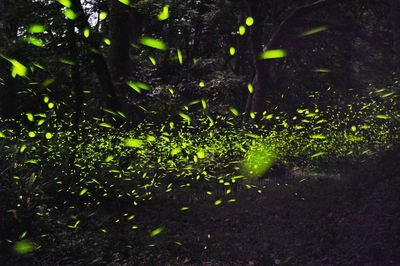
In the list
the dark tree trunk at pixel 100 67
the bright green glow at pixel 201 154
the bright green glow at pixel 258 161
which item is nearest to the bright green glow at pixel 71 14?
the dark tree trunk at pixel 100 67

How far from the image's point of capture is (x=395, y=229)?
6.25 meters

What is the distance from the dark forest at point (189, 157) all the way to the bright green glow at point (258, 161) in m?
0.04

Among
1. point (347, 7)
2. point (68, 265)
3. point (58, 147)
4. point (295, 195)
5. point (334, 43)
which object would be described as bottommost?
point (295, 195)

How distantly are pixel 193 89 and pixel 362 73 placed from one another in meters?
9.48

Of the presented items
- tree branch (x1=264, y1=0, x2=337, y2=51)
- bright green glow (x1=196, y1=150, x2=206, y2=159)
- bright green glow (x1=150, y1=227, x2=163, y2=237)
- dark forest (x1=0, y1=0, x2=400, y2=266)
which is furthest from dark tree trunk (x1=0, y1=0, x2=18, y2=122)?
bright green glow (x1=150, y1=227, x2=163, y2=237)

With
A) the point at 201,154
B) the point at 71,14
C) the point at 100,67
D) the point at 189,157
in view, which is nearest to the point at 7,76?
the point at 189,157

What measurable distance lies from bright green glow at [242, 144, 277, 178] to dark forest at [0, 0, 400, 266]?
4 cm

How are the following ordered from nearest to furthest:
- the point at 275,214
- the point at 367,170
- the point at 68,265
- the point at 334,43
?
the point at 68,265 < the point at 275,214 < the point at 367,170 < the point at 334,43

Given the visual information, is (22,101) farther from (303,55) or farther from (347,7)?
(347,7)

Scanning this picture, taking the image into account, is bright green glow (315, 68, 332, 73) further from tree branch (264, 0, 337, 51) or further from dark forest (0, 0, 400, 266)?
tree branch (264, 0, 337, 51)

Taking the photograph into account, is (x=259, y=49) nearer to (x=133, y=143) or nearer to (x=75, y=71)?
(x=133, y=143)

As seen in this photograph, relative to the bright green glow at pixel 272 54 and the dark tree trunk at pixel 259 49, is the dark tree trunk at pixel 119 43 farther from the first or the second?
the dark tree trunk at pixel 259 49

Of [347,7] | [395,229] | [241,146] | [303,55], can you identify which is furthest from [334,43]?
[395,229]

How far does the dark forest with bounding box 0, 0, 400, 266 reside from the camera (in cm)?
648
